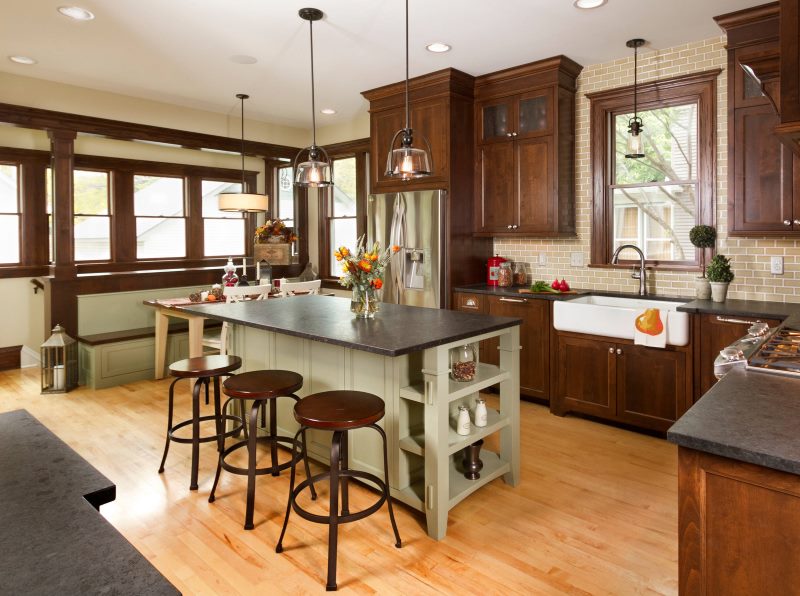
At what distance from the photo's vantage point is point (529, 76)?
4484mm

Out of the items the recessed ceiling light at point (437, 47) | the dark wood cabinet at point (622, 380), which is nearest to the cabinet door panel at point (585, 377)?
the dark wood cabinet at point (622, 380)

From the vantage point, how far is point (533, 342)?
4.32 meters

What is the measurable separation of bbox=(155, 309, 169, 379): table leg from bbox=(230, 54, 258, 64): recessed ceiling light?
93.9 inches

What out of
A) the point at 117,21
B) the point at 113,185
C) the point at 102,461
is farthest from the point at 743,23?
the point at 113,185

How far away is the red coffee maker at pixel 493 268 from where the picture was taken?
195 inches

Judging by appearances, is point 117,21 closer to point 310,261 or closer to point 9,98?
point 9,98

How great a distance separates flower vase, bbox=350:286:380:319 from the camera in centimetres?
308

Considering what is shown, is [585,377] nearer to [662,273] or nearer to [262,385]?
[662,273]

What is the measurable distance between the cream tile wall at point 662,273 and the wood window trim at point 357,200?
76.4 inches

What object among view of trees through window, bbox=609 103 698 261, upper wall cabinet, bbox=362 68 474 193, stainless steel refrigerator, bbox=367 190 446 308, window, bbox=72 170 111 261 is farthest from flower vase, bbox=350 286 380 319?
window, bbox=72 170 111 261

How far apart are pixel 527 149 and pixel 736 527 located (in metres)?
3.77

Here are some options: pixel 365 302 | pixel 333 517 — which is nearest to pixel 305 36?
pixel 365 302

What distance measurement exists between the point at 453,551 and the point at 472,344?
104cm

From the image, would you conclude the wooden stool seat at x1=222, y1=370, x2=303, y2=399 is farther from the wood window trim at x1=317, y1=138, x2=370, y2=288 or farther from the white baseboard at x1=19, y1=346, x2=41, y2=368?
the white baseboard at x1=19, y1=346, x2=41, y2=368
